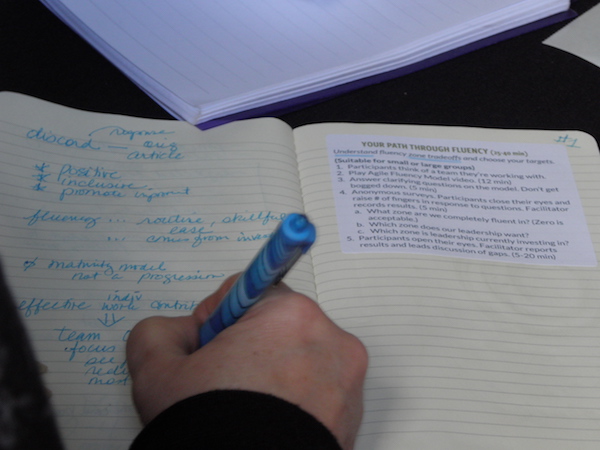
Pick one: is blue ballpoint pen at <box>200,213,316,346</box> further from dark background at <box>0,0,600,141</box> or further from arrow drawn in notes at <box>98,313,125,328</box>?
dark background at <box>0,0,600,141</box>

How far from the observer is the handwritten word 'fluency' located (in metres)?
0.61

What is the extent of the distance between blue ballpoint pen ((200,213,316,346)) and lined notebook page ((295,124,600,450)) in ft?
0.46

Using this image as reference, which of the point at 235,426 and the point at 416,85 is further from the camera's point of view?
→ the point at 416,85

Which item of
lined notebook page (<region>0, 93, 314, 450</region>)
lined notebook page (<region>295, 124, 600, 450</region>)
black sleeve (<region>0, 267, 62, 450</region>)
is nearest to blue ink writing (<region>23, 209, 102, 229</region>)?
lined notebook page (<region>0, 93, 314, 450</region>)

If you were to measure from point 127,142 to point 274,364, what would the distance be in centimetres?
34

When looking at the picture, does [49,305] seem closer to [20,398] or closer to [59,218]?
[59,218]

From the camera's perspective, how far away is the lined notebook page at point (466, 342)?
18.9 inches

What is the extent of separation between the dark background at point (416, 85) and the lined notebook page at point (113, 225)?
0.12 ft

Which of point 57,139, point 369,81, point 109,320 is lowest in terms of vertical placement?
point 109,320

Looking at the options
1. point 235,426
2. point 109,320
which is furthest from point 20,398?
point 109,320

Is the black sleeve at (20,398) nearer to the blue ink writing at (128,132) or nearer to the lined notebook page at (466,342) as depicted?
the lined notebook page at (466,342)

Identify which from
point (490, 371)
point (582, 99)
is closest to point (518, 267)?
point (490, 371)

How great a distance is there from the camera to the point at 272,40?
0.70m

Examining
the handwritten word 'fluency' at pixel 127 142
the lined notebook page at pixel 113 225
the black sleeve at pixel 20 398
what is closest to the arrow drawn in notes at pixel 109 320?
the lined notebook page at pixel 113 225
